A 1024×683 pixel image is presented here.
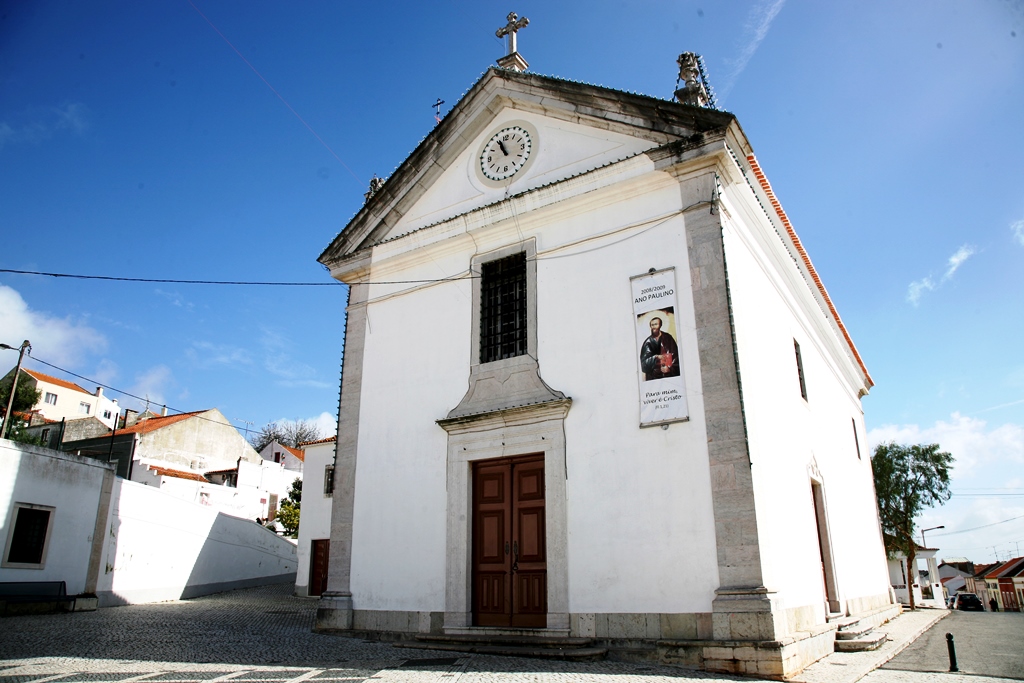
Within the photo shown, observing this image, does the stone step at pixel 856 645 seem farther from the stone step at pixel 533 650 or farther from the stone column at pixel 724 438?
the stone step at pixel 533 650

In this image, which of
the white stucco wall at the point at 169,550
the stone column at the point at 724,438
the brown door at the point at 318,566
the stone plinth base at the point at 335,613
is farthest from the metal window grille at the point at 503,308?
the brown door at the point at 318,566

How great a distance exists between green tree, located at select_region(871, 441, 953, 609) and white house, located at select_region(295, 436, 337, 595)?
19283 millimetres

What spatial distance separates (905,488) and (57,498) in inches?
1049

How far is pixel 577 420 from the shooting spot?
8891 millimetres

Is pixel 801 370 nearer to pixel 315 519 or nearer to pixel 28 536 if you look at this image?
pixel 315 519

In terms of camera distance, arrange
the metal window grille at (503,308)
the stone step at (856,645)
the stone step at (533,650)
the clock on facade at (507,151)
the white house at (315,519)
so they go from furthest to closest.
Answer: the white house at (315,519) < the clock on facade at (507,151) < the metal window grille at (503,308) < the stone step at (856,645) < the stone step at (533,650)

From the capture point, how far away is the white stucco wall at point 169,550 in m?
15.7

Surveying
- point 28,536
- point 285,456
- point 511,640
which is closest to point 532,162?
point 511,640

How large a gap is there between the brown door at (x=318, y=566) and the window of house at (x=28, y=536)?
7.42 meters

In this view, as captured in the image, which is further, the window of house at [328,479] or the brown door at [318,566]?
the window of house at [328,479]

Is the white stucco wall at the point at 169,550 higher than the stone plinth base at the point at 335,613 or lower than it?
higher

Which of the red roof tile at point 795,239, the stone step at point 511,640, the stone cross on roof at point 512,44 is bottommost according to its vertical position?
the stone step at point 511,640

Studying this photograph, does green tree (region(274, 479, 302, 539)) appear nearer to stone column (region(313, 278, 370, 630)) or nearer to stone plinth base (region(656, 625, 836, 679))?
stone column (region(313, 278, 370, 630))

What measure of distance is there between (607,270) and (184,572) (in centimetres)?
1492
